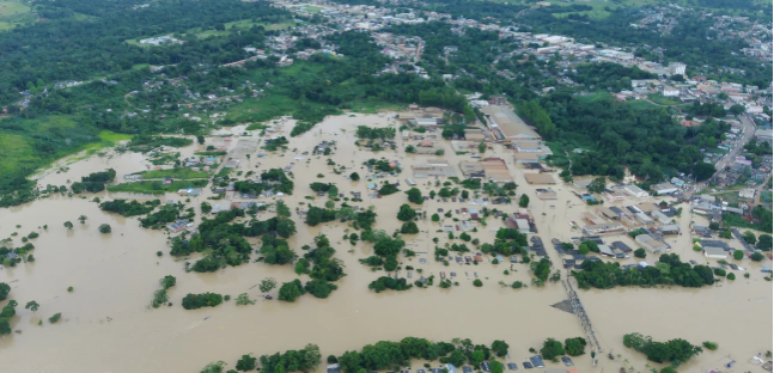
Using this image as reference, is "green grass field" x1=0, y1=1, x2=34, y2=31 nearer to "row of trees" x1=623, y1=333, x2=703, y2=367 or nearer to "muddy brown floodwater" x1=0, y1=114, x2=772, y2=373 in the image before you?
"muddy brown floodwater" x1=0, y1=114, x2=772, y2=373

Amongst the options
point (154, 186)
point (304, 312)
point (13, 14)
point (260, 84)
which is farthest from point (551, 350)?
point (13, 14)

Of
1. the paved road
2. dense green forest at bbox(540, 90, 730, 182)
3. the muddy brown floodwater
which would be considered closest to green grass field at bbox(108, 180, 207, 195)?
the muddy brown floodwater

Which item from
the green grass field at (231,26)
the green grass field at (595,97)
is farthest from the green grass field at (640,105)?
the green grass field at (231,26)

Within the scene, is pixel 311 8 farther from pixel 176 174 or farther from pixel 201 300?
pixel 201 300

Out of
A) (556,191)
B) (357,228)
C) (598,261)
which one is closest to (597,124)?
(556,191)

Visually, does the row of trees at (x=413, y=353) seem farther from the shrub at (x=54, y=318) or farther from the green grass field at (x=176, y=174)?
the green grass field at (x=176, y=174)

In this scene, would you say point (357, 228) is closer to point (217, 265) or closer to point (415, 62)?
point (217, 265)
